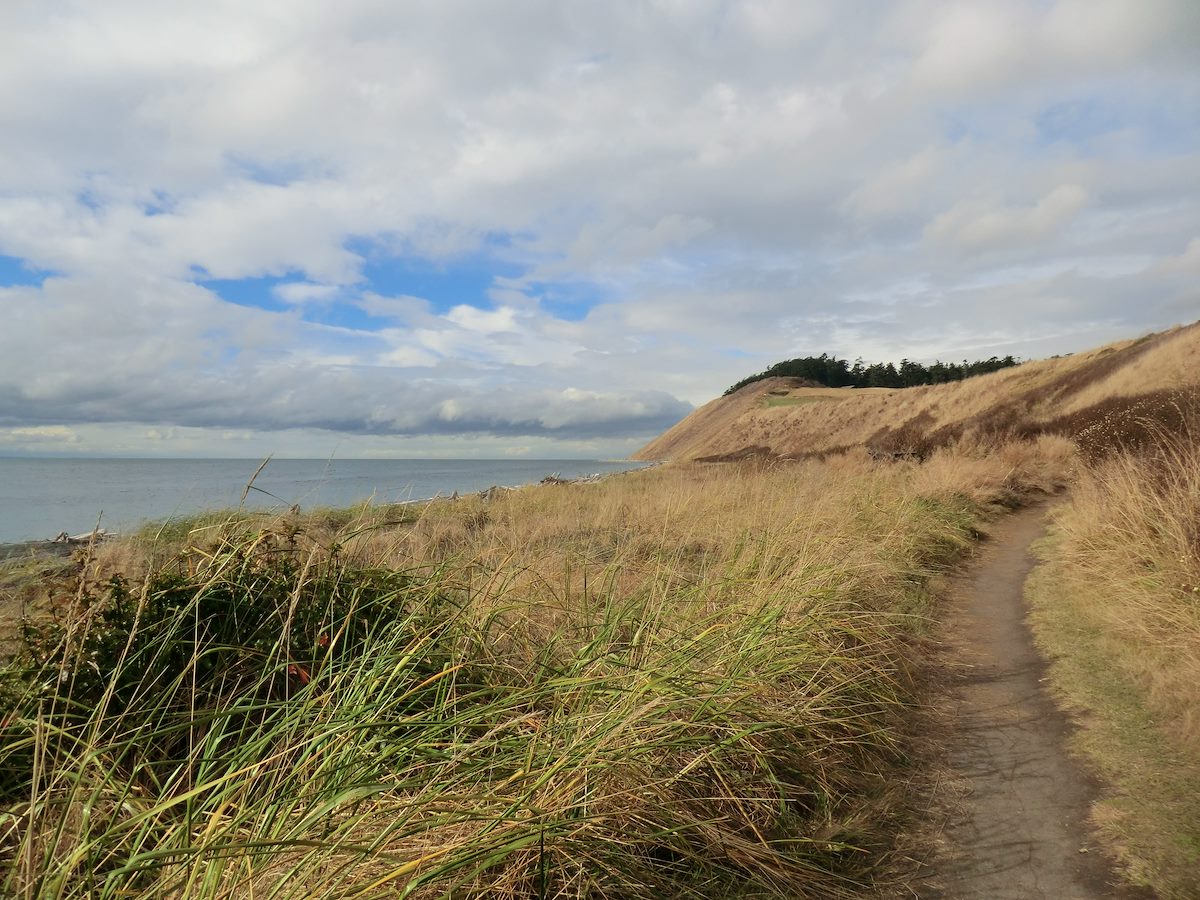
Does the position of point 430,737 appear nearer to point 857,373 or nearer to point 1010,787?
point 1010,787

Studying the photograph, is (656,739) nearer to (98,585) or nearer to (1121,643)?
(98,585)

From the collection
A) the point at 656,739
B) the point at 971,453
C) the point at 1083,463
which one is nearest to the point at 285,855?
the point at 656,739

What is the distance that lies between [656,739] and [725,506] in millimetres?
8056

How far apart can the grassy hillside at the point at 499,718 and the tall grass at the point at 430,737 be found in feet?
0.06

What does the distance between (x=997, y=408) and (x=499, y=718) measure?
96.9 feet

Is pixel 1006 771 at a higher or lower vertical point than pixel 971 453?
lower

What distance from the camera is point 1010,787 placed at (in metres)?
3.62

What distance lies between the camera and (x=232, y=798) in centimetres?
286

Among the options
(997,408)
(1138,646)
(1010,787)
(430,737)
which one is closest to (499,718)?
(430,737)

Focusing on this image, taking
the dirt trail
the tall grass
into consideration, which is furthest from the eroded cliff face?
the tall grass

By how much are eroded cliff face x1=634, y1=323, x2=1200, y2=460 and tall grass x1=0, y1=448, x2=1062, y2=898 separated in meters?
7.87

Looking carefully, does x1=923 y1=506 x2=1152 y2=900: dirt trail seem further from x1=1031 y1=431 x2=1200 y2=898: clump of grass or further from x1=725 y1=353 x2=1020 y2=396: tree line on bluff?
x1=725 y1=353 x2=1020 y2=396: tree line on bluff

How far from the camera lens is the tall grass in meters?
2.27

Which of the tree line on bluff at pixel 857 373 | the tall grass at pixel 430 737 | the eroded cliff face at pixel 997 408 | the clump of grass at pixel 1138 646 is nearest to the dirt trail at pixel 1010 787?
the clump of grass at pixel 1138 646
